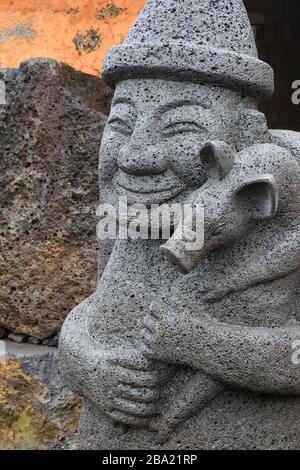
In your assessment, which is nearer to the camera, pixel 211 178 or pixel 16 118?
pixel 211 178

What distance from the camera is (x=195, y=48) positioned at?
139 cm

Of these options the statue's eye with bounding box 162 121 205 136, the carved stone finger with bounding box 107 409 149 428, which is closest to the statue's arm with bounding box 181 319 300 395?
the carved stone finger with bounding box 107 409 149 428

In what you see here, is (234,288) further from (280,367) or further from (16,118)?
(16,118)

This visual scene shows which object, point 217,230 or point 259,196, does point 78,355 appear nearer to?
point 217,230

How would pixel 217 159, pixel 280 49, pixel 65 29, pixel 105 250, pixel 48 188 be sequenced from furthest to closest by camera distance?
1. pixel 280 49
2. pixel 65 29
3. pixel 48 188
4. pixel 105 250
5. pixel 217 159

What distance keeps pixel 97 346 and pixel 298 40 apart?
14.2 feet

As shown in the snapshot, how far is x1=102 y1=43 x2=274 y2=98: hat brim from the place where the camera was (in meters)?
1.39

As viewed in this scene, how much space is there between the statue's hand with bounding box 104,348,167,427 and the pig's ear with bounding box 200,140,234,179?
0.43 m

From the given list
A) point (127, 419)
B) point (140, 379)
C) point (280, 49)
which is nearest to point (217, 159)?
point (140, 379)

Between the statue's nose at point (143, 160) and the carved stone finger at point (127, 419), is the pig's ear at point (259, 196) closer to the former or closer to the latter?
the statue's nose at point (143, 160)

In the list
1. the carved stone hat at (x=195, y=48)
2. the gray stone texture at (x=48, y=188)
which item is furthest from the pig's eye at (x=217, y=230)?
the gray stone texture at (x=48, y=188)

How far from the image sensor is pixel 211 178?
1.38 metres

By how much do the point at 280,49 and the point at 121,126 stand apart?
4016mm

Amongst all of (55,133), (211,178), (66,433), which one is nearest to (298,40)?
(55,133)
